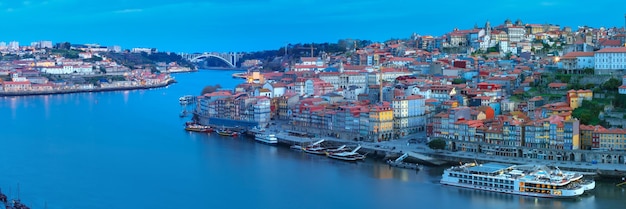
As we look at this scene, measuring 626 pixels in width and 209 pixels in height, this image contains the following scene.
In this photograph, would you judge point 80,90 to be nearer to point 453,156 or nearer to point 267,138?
point 267,138

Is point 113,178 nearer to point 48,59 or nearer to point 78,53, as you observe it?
point 48,59

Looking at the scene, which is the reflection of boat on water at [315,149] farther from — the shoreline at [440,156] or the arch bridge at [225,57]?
the arch bridge at [225,57]

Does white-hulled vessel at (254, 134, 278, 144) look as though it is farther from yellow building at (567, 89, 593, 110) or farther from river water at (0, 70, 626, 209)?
yellow building at (567, 89, 593, 110)

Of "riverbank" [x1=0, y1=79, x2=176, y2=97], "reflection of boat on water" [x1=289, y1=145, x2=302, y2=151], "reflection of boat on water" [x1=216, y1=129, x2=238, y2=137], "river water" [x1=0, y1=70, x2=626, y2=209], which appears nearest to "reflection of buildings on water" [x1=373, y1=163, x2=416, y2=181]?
"river water" [x1=0, y1=70, x2=626, y2=209]

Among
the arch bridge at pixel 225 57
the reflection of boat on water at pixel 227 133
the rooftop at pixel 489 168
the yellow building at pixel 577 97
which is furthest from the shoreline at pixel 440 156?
the arch bridge at pixel 225 57

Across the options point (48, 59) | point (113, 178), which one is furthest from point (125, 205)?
point (48, 59)

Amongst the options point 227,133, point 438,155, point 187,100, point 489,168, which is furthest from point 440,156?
point 187,100
